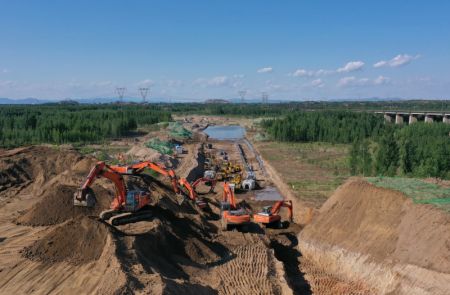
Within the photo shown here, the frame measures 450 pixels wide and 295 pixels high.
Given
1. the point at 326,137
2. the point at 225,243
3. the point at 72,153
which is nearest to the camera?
the point at 225,243

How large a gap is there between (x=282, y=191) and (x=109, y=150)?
129 ft

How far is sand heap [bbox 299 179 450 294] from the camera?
19.8 meters

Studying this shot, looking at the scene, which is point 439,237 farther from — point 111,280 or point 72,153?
point 72,153

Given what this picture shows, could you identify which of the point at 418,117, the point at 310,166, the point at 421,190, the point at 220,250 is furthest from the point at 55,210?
the point at 418,117

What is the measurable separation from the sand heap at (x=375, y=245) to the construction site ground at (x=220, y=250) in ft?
0.19

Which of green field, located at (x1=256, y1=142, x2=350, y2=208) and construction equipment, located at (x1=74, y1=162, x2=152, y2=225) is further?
green field, located at (x1=256, y1=142, x2=350, y2=208)

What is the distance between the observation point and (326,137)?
96750mm

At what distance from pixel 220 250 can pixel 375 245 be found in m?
9.00

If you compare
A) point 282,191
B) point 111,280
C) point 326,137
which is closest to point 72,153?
point 282,191

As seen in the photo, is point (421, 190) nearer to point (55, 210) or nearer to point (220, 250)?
point (220, 250)

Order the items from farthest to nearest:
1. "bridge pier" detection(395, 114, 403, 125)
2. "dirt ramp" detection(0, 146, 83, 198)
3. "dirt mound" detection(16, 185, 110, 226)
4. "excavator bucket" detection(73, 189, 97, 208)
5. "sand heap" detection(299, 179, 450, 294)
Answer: "bridge pier" detection(395, 114, 403, 125) < "dirt ramp" detection(0, 146, 83, 198) < "dirt mound" detection(16, 185, 110, 226) < "excavator bucket" detection(73, 189, 97, 208) < "sand heap" detection(299, 179, 450, 294)

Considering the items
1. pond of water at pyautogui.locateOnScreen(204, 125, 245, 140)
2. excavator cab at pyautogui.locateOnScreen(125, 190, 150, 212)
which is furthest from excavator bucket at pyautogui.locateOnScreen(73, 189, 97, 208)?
pond of water at pyautogui.locateOnScreen(204, 125, 245, 140)

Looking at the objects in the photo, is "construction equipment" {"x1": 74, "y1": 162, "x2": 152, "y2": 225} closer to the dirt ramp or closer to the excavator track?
the excavator track

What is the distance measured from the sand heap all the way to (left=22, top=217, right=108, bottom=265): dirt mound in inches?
477
